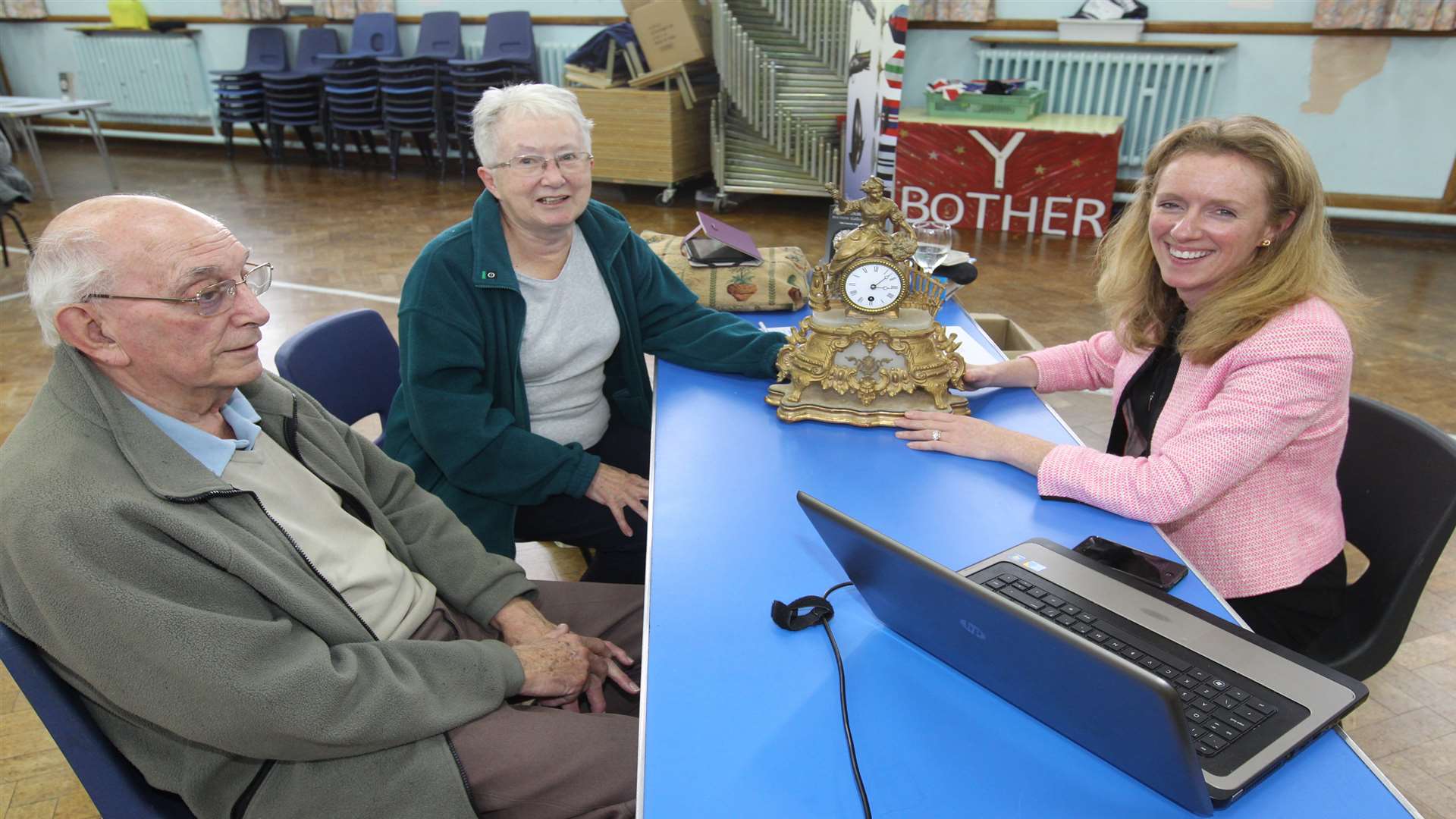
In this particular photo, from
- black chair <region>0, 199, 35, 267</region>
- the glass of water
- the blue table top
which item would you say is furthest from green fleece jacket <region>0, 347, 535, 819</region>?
black chair <region>0, 199, 35, 267</region>

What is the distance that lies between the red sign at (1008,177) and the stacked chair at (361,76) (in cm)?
459

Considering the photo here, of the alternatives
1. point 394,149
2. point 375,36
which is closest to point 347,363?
point 394,149

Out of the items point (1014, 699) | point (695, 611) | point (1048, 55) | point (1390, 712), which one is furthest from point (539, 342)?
point (1048, 55)

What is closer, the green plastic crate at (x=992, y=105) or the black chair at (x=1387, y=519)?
the black chair at (x=1387, y=519)

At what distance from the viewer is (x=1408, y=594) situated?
1432 millimetres

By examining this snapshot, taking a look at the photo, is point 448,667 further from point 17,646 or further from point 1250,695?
point 1250,695

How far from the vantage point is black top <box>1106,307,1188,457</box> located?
1.62 metres

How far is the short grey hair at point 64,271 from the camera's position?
1093mm

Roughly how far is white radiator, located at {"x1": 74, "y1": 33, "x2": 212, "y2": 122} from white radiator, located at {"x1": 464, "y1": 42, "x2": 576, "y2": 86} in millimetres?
3199

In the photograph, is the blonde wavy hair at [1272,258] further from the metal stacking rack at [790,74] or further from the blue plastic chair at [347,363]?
the metal stacking rack at [790,74]

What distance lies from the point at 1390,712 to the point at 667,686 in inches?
75.9

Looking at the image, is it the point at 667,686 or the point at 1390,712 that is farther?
the point at 1390,712

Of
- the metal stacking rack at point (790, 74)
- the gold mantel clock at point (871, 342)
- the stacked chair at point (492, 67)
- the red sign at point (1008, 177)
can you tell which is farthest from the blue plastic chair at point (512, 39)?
the gold mantel clock at point (871, 342)

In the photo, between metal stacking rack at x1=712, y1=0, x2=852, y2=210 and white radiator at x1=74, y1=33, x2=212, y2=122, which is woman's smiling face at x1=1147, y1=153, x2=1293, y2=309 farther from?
white radiator at x1=74, y1=33, x2=212, y2=122
